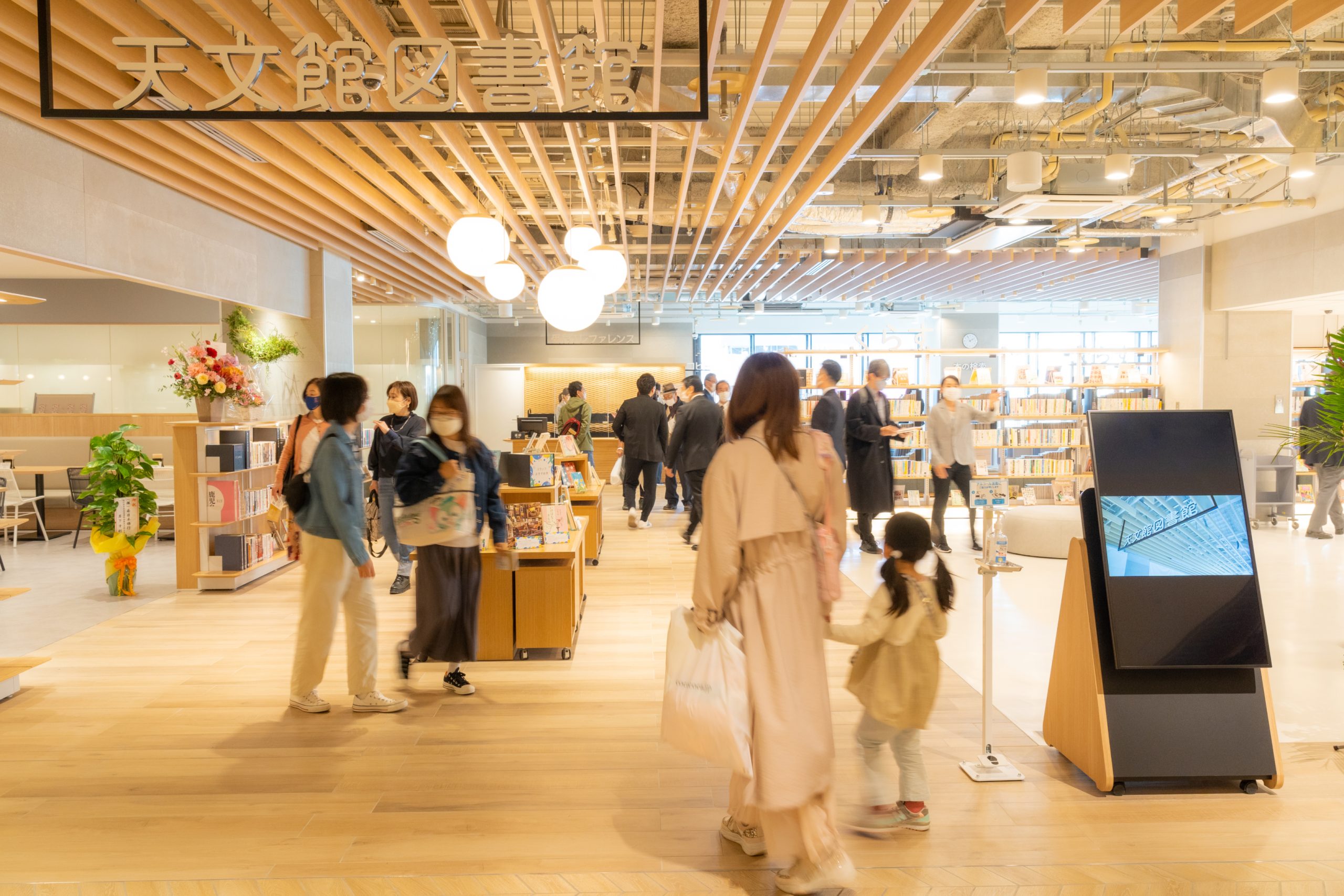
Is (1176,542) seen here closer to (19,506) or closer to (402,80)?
(402,80)

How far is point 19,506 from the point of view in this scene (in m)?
9.95

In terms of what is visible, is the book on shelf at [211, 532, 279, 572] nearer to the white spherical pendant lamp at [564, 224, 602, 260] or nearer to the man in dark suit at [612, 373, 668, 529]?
the white spherical pendant lamp at [564, 224, 602, 260]

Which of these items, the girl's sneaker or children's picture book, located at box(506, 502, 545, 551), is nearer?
the girl's sneaker

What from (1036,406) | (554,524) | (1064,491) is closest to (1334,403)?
(554,524)

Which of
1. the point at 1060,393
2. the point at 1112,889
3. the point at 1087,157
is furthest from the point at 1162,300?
the point at 1112,889

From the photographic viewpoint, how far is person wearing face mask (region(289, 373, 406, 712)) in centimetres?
393

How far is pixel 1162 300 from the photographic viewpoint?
11875mm

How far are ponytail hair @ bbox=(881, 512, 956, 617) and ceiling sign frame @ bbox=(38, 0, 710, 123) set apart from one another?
1.56 meters

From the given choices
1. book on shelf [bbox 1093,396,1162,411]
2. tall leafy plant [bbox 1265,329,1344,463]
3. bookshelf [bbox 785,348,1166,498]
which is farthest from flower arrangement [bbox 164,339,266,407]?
book on shelf [bbox 1093,396,1162,411]

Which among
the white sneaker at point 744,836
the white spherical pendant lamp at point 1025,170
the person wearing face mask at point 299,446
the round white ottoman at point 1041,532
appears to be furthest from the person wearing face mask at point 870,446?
the white sneaker at point 744,836

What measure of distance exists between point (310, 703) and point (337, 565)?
72 centimetres

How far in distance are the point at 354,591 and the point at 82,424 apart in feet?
30.8

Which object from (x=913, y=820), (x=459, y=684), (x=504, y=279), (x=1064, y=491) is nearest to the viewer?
(x=913, y=820)

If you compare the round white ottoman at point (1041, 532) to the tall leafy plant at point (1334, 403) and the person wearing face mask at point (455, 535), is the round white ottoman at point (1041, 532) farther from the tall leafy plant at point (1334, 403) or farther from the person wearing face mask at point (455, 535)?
the person wearing face mask at point (455, 535)
